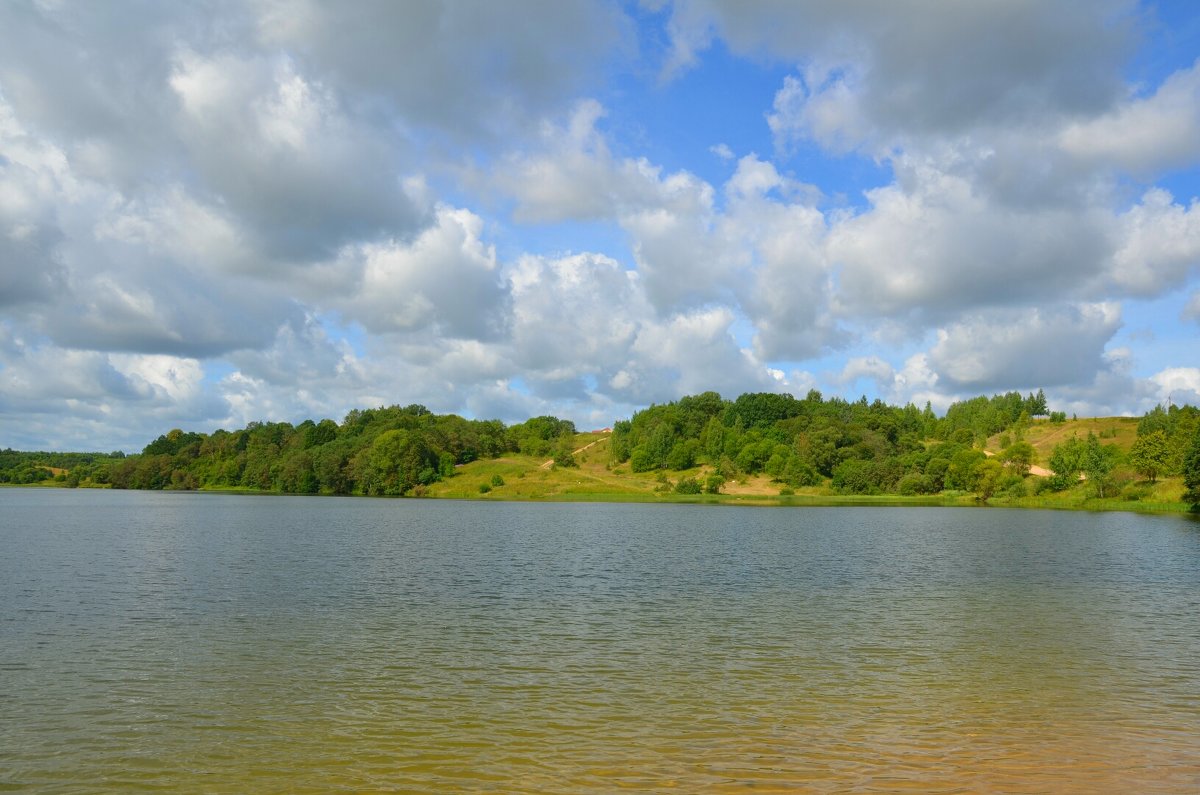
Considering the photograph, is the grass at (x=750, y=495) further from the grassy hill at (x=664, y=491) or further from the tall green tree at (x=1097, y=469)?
the tall green tree at (x=1097, y=469)

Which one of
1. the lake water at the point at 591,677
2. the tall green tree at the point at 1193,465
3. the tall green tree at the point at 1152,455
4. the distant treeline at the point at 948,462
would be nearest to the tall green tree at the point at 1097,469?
the distant treeline at the point at 948,462

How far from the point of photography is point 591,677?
838 inches

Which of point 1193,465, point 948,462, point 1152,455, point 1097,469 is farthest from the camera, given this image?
point 948,462

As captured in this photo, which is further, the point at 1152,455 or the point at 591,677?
the point at 1152,455

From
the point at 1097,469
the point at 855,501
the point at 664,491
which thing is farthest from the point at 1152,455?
the point at 664,491

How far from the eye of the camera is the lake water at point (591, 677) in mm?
14773

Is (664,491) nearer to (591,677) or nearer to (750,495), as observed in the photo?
(750,495)

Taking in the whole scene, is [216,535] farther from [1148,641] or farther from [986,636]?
[1148,641]

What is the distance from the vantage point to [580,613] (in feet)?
103

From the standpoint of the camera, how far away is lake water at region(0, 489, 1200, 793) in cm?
1477

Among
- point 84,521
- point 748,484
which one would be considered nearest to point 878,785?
point 84,521

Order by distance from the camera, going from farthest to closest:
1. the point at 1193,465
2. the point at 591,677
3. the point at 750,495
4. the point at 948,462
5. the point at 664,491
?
the point at 664,491 < the point at 750,495 < the point at 948,462 < the point at 1193,465 < the point at 591,677

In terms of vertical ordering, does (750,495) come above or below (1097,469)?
below

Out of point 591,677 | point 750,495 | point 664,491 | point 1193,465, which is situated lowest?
point 591,677
